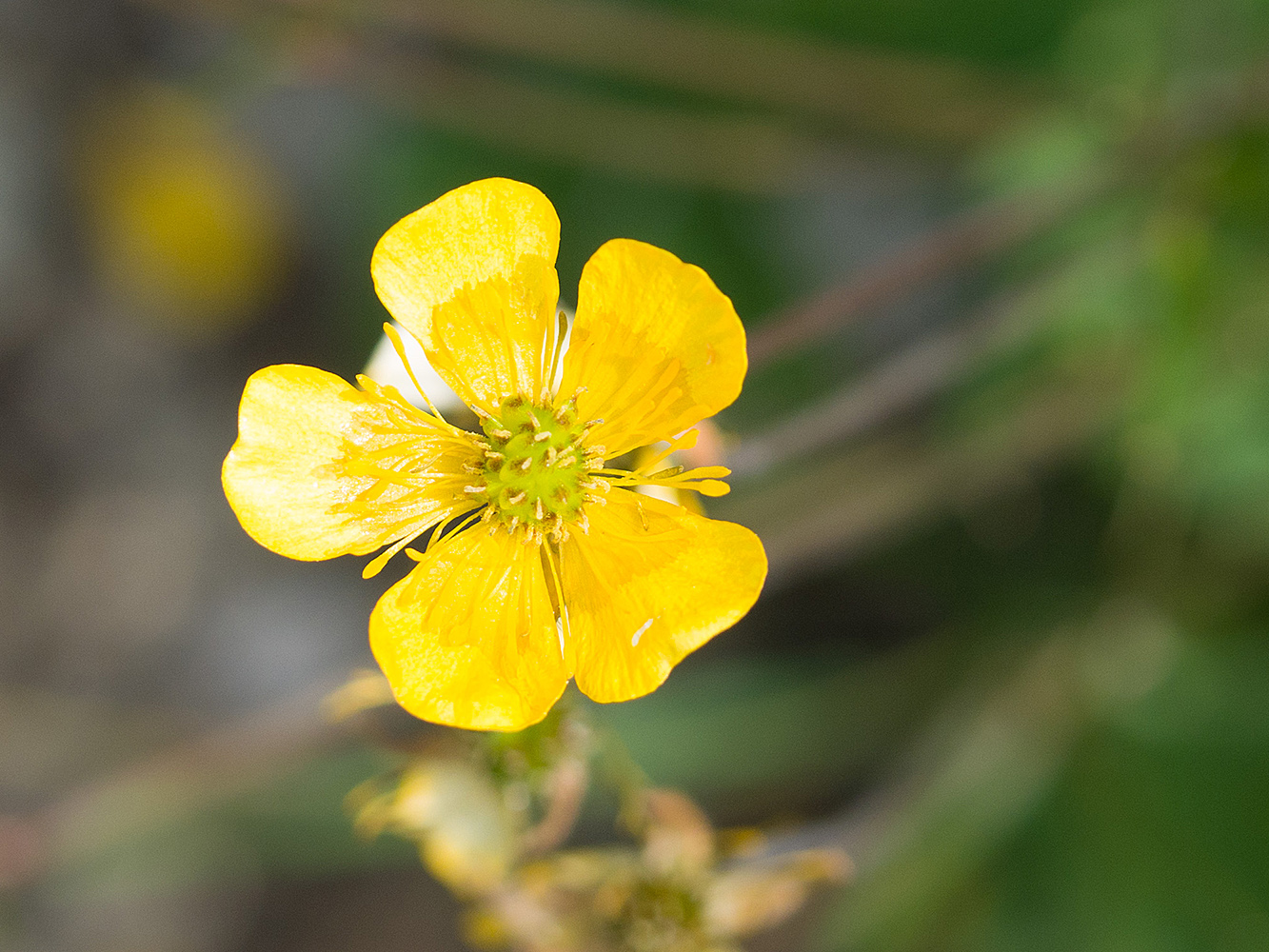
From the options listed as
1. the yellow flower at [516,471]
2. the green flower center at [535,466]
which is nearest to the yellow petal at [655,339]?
the yellow flower at [516,471]

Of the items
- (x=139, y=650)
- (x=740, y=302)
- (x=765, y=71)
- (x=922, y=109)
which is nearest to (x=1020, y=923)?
(x=740, y=302)

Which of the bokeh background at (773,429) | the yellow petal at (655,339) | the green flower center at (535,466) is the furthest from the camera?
the bokeh background at (773,429)

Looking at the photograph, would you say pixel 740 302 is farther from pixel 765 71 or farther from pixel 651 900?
pixel 651 900

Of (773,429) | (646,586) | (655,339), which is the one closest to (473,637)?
(646,586)

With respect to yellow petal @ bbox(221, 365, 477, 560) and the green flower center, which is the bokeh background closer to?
the green flower center

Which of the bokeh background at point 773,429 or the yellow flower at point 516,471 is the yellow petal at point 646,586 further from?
the bokeh background at point 773,429

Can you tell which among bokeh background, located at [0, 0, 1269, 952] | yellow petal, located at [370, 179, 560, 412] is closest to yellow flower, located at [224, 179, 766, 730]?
yellow petal, located at [370, 179, 560, 412]

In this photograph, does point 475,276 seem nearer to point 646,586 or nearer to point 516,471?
point 516,471

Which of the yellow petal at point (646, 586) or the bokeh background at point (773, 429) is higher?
the bokeh background at point (773, 429)
